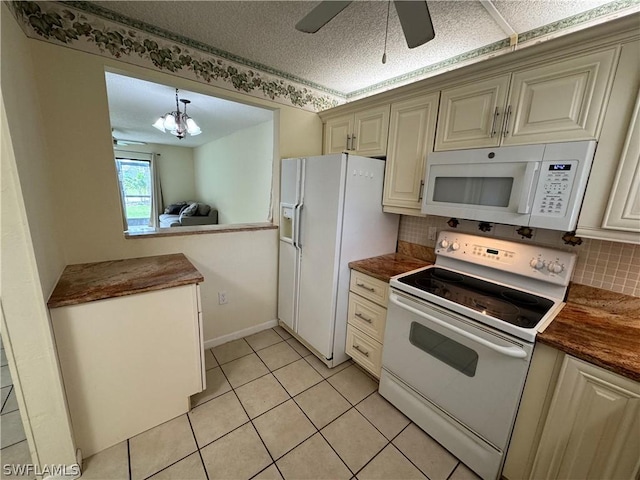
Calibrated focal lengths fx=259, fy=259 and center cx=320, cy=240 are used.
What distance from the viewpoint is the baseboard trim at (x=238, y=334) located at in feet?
7.65

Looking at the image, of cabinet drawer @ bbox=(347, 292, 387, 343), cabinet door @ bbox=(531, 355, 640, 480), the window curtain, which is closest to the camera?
cabinet door @ bbox=(531, 355, 640, 480)

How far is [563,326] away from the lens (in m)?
1.18

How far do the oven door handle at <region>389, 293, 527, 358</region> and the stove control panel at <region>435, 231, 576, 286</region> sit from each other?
582 millimetres

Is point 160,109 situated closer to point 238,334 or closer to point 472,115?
point 238,334

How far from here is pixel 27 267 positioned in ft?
3.39

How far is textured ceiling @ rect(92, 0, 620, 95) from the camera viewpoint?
1.40 metres

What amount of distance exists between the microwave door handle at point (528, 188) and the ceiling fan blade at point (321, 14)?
1116 mm

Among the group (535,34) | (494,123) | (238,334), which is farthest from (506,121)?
(238,334)

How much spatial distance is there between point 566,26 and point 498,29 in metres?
0.35

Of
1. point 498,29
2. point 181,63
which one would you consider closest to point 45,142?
point 181,63

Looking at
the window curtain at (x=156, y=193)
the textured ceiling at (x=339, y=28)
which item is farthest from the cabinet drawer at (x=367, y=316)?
the window curtain at (x=156, y=193)

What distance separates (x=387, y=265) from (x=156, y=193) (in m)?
6.94

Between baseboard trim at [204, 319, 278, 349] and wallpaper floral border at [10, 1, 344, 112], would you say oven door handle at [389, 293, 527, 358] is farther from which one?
wallpaper floral border at [10, 1, 344, 112]

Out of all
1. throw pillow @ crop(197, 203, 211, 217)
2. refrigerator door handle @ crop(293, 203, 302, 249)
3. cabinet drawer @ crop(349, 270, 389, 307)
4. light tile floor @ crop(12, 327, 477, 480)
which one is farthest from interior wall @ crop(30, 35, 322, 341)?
throw pillow @ crop(197, 203, 211, 217)
